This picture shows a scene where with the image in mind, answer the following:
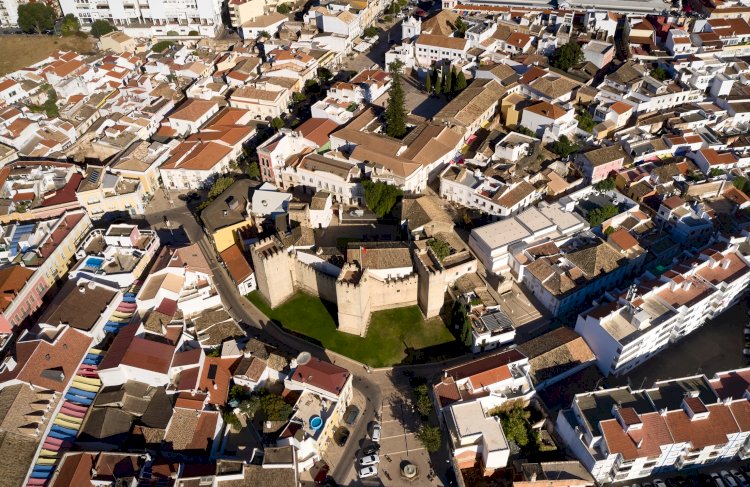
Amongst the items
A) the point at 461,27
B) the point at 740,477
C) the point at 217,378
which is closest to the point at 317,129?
the point at 461,27

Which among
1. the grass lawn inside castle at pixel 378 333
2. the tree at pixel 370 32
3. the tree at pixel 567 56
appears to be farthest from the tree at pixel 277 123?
the tree at pixel 567 56

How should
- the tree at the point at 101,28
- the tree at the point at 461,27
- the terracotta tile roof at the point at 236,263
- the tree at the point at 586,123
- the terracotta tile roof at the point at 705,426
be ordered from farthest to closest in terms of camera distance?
1. the tree at the point at 101,28
2. the tree at the point at 461,27
3. the tree at the point at 586,123
4. the terracotta tile roof at the point at 236,263
5. the terracotta tile roof at the point at 705,426

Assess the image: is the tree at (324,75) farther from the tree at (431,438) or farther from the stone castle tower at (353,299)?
the tree at (431,438)

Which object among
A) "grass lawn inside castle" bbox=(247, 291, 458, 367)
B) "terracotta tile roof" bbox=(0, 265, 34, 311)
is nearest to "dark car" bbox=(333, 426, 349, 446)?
"grass lawn inside castle" bbox=(247, 291, 458, 367)

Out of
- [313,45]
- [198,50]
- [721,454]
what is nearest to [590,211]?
[721,454]

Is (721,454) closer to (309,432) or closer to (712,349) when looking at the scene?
(712,349)

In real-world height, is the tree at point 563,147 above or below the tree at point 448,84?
below

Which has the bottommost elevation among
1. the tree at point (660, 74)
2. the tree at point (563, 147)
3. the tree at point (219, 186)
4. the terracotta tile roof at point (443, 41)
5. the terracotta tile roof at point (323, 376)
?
the terracotta tile roof at point (323, 376)
